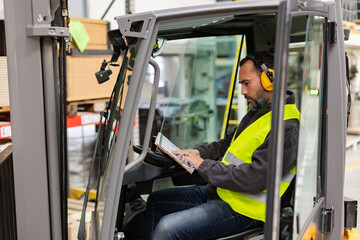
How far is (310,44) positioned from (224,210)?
3.85 feet

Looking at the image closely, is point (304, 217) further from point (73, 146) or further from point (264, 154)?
point (73, 146)

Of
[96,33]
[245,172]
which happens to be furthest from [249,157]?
[96,33]

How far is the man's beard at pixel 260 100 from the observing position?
257cm

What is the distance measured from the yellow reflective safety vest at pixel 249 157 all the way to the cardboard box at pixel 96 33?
317 centimetres

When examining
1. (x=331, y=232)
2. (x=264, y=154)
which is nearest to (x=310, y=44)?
(x=264, y=154)

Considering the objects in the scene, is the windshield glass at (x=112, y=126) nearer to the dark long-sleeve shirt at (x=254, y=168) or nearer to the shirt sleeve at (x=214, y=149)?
the dark long-sleeve shirt at (x=254, y=168)

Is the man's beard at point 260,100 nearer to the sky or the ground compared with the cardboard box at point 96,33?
nearer to the ground

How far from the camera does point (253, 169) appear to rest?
2.25 m

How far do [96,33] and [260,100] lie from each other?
317 cm

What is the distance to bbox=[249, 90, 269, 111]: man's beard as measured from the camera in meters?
2.57

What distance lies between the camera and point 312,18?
188 cm

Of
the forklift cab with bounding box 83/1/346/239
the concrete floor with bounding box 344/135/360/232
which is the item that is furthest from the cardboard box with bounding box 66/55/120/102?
the concrete floor with bounding box 344/135/360/232

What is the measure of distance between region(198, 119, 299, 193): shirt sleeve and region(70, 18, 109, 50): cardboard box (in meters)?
3.21

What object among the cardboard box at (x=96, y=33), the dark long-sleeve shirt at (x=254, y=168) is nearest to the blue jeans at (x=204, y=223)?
the dark long-sleeve shirt at (x=254, y=168)
